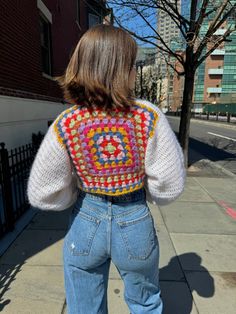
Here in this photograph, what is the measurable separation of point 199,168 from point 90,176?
7461 millimetres

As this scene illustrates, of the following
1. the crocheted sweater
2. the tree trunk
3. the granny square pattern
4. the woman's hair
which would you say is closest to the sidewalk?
the crocheted sweater

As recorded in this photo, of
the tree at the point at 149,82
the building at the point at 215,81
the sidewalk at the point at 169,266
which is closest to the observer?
the sidewalk at the point at 169,266

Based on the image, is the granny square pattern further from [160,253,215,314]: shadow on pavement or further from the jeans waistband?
[160,253,215,314]: shadow on pavement

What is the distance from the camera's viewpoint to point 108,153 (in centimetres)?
133

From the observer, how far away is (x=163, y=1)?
269 inches

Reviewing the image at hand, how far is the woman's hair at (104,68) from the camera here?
1.27 m

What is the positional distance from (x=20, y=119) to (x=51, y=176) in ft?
19.8

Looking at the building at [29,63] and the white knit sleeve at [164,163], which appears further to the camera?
the building at [29,63]

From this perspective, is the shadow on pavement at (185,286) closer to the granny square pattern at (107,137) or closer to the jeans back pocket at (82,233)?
the jeans back pocket at (82,233)

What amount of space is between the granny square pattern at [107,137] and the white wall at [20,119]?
16.7 ft

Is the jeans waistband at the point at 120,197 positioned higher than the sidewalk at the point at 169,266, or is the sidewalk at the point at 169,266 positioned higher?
the jeans waistband at the point at 120,197

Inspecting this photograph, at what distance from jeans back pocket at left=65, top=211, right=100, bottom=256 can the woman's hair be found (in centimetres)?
56

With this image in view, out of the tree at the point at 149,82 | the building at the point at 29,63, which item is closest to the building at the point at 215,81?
the tree at the point at 149,82

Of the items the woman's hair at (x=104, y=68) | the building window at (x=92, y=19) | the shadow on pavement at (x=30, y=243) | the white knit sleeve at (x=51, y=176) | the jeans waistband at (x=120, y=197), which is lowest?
the shadow on pavement at (x=30, y=243)
